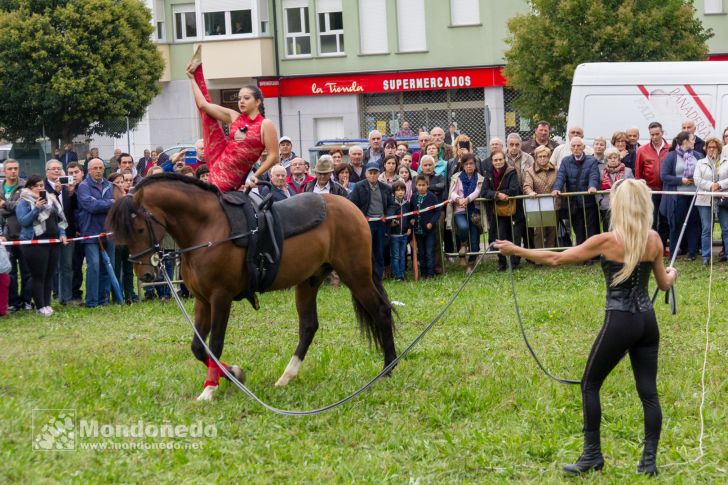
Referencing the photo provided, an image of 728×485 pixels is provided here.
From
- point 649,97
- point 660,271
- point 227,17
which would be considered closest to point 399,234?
point 649,97

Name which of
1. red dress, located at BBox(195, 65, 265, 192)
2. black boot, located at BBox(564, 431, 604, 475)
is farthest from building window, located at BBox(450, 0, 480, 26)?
black boot, located at BBox(564, 431, 604, 475)

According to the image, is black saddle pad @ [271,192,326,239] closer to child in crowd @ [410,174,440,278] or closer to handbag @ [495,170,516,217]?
child in crowd @ [410,174,440,278]

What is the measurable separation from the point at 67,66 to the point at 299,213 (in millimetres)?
27141

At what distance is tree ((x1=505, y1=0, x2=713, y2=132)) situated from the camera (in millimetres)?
29859

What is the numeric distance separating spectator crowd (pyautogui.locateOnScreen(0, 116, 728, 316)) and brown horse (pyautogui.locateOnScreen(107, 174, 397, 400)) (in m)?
5.19

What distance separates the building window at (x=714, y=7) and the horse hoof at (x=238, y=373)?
32.6 m

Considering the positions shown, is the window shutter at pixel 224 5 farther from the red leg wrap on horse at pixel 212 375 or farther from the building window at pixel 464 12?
the red leg wrap on horse at pixel 212 375

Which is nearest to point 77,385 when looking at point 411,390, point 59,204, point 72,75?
point 411,390

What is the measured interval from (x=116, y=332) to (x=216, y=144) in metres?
3.64

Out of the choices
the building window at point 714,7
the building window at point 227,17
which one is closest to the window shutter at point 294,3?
the building window at point 227,17

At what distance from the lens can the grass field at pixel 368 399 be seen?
7176 mm

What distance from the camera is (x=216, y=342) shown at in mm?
9172

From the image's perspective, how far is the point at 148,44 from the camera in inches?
1460

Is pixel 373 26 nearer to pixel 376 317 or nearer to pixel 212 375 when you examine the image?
pixel 376 317
